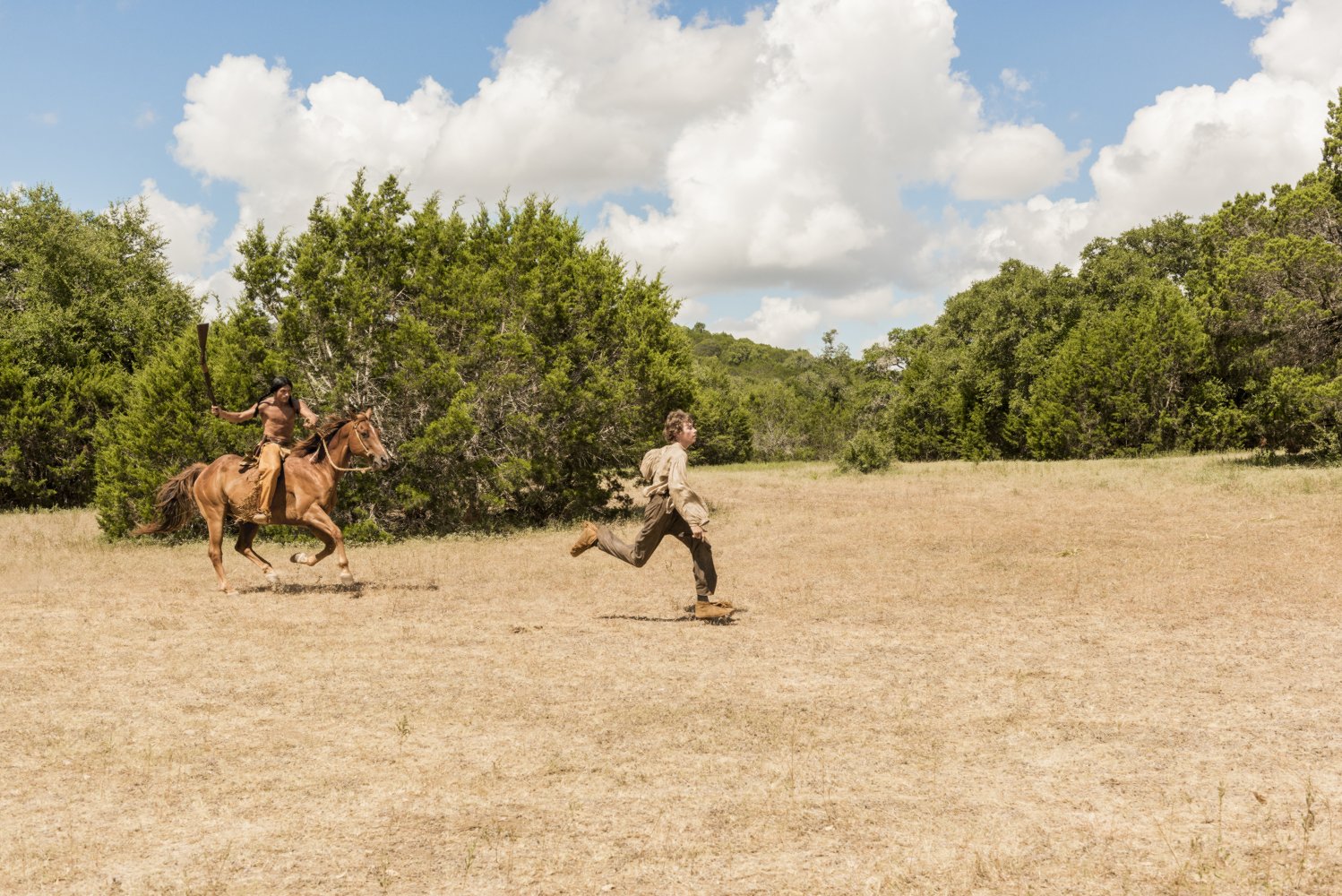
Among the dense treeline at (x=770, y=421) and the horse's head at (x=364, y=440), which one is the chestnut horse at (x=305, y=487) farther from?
the dense treeline at (x=770, y=421)

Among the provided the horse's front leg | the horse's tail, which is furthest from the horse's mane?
the horse's tail

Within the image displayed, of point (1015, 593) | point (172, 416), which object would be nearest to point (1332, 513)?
point (1015, 593)

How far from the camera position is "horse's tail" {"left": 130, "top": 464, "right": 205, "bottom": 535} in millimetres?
14547

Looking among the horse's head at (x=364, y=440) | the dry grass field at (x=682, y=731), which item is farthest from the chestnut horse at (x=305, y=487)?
the dry grass field at (x=682, y=731)

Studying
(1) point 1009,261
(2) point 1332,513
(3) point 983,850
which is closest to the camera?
(3) point 983,850

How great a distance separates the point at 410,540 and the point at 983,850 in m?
16.9

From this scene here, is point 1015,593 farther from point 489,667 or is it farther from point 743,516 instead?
point 743,516

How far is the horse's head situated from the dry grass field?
1.87 m

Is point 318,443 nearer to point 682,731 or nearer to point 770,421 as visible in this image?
point 682,731

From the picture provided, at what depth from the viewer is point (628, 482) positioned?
35312 mm

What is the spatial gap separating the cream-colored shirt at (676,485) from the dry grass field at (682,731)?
132cm

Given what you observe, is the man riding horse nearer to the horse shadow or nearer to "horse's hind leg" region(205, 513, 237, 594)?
"horse's hind leg" region(205, 513, 237, 594)

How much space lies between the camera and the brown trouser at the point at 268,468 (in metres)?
13.1

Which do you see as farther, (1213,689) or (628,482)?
(628,482)
